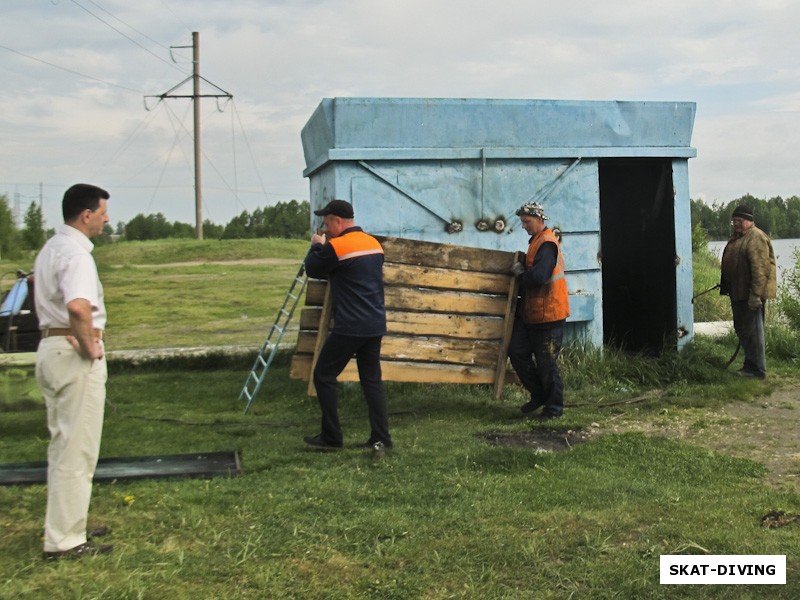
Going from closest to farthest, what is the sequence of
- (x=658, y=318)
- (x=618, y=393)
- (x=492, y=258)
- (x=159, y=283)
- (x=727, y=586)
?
1. (x=727, y=586)
2. (x=492, y=258)
3. (x=618, y=393)
4. (x=658, y=318)
5. (x=159, y=283)

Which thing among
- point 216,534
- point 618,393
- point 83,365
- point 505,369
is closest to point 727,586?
point 216,534

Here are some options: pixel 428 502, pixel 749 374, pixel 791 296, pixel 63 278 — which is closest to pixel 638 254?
pixel 749 374

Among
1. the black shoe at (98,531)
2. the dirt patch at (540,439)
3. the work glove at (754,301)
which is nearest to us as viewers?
the black shoe at (98,531)

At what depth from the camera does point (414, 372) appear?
26.7 ft

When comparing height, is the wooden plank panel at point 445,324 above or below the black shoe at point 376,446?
above

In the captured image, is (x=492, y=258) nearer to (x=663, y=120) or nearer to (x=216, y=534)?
(x=663, y=120)

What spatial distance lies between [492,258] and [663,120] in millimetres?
3154

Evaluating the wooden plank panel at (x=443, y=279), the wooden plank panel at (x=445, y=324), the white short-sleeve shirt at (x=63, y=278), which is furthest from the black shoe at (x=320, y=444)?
the white short-sleeve shirt at (x=63, y=278)

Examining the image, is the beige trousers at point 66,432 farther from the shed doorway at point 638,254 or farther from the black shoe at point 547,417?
the shed doorway at point 638,254

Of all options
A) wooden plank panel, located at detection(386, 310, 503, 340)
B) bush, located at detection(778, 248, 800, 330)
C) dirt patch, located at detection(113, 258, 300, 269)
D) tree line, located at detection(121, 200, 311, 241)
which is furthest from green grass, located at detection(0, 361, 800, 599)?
tree line, located at detection(121, 200, 311, 241)

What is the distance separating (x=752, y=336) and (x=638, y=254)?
2.00 meters

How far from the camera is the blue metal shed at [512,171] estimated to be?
29.8 ft

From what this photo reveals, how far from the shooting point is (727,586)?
4.06 meters

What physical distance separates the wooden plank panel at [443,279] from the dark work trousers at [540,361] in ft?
1.33
